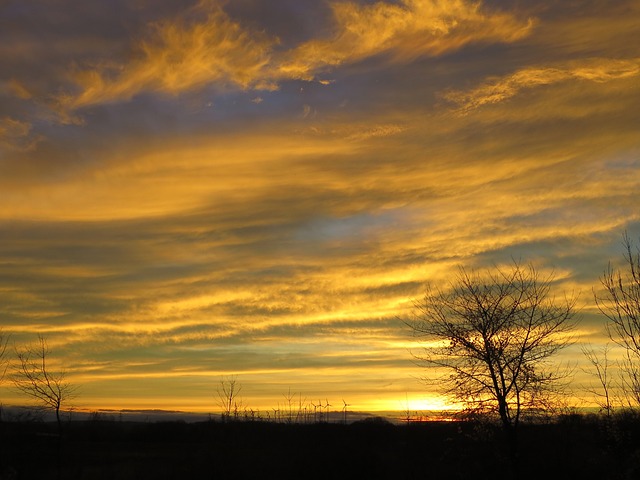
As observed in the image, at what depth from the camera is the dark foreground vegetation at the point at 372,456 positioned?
2852 cm

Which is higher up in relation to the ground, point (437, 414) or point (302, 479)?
point (437, 414)

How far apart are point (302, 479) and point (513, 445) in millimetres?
18832

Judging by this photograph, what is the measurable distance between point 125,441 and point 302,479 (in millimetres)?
38492

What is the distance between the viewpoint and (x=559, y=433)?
36625 mm

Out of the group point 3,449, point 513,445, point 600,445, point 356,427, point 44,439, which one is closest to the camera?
point 513,445

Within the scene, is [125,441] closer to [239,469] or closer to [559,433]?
[239,469]

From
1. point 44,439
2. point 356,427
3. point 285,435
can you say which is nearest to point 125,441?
point 285,435

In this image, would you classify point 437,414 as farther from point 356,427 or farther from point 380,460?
point 356,427

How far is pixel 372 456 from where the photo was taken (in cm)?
4122

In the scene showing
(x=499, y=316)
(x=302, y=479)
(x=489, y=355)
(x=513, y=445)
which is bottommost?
(x=302, y=479)

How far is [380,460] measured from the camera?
41.8 meters

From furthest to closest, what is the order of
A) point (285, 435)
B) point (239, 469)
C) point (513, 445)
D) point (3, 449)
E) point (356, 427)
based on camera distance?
point (356, 427), point (285, 435), point (239, 469), point (3, 449), point (513, 445)

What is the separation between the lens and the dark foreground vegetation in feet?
93.6

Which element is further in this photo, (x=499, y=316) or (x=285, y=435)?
(x=285, y=435)
